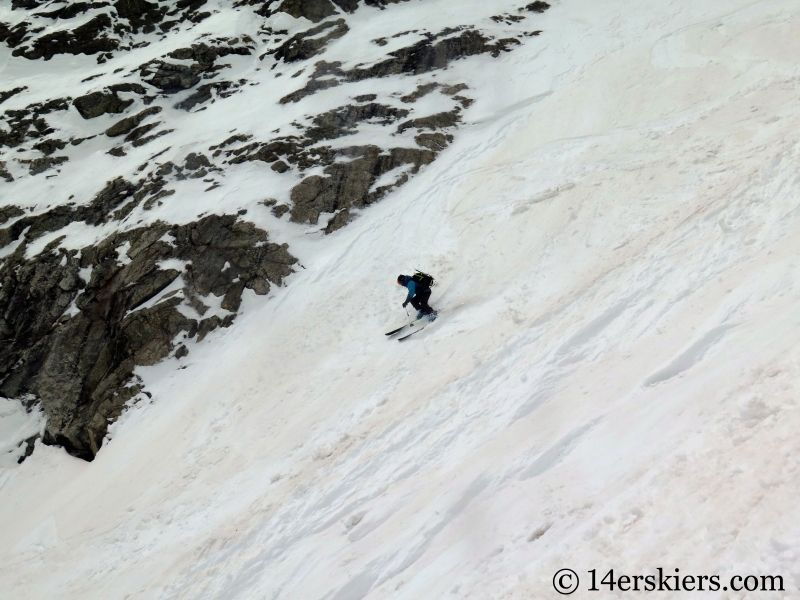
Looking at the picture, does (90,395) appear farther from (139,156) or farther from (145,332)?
(139,156)

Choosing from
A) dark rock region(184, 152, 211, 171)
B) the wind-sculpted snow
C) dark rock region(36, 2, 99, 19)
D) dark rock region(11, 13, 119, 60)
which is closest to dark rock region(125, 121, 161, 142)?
the wind-sculpted snow

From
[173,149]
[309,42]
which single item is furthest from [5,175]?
[309,42]

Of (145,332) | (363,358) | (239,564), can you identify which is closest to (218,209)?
(145,332)

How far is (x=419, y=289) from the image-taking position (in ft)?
35.2

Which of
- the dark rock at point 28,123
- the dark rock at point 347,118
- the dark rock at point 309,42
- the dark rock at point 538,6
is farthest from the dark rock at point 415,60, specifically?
the dark rock at point 28,123

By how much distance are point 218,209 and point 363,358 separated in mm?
9765

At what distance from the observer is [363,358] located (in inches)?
434

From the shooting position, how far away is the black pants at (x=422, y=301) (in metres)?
10.7

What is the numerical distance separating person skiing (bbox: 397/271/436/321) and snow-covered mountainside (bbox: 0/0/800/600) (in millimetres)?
668

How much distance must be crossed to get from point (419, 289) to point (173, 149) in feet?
54.5

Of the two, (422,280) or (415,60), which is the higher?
(415,60)

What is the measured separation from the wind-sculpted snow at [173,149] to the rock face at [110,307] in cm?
7

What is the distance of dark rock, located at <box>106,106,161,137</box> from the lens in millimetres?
24328

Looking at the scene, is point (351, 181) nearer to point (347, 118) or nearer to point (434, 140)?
point (434, 140)
